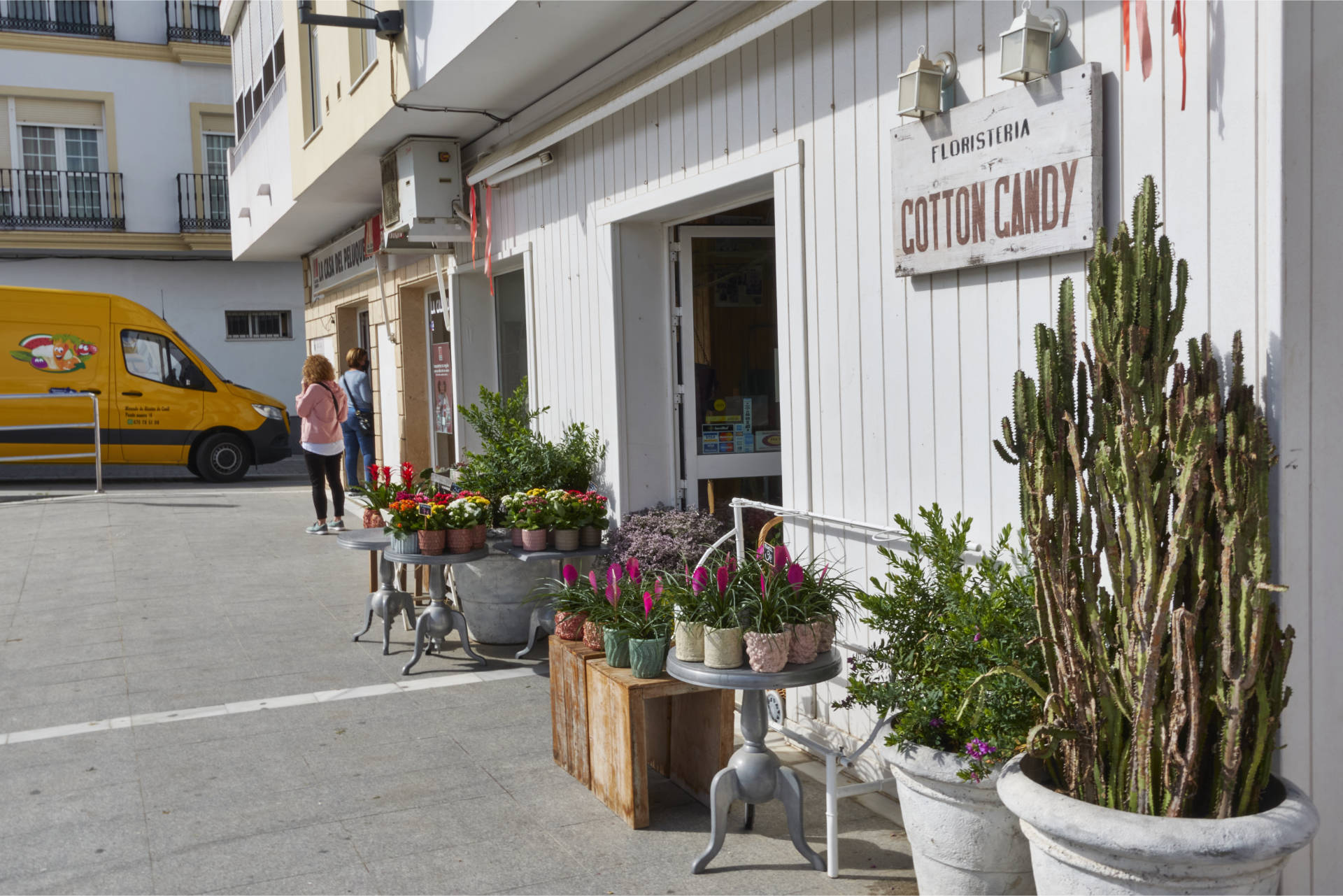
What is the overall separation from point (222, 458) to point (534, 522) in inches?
443

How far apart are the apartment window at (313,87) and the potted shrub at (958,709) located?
793 cm

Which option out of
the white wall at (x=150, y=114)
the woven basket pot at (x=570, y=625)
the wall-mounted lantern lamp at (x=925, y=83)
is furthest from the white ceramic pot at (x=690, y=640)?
the white wall at (x=150, y=114)

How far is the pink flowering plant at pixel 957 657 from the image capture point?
10.1ft

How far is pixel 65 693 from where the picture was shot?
18.6ft

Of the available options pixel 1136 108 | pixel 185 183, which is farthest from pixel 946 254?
pixel 185 183

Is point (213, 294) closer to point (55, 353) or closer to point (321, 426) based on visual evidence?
point (55, 353)

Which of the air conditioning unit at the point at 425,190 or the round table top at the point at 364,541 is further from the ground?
the air conditioning unit at the point at 425,190

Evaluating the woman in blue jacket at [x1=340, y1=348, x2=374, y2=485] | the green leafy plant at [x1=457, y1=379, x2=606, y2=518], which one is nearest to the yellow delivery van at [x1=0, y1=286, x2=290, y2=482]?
the woman in blue jacket at [x1=340, y1=348, x2=374, y2=485]

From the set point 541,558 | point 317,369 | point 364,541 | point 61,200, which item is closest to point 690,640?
point 541,558

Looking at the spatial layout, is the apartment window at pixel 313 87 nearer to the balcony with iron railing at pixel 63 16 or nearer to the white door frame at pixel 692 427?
the white door frame at pixel 692 427

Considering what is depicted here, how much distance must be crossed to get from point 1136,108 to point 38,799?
14.0ft

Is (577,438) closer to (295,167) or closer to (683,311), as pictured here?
(683,311)

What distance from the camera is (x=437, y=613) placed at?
19.6ft

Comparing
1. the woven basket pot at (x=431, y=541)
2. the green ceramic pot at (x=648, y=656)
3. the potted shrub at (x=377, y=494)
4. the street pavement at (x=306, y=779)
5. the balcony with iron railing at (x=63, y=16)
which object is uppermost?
the balcony with iron railing at (x=63, y=16)
